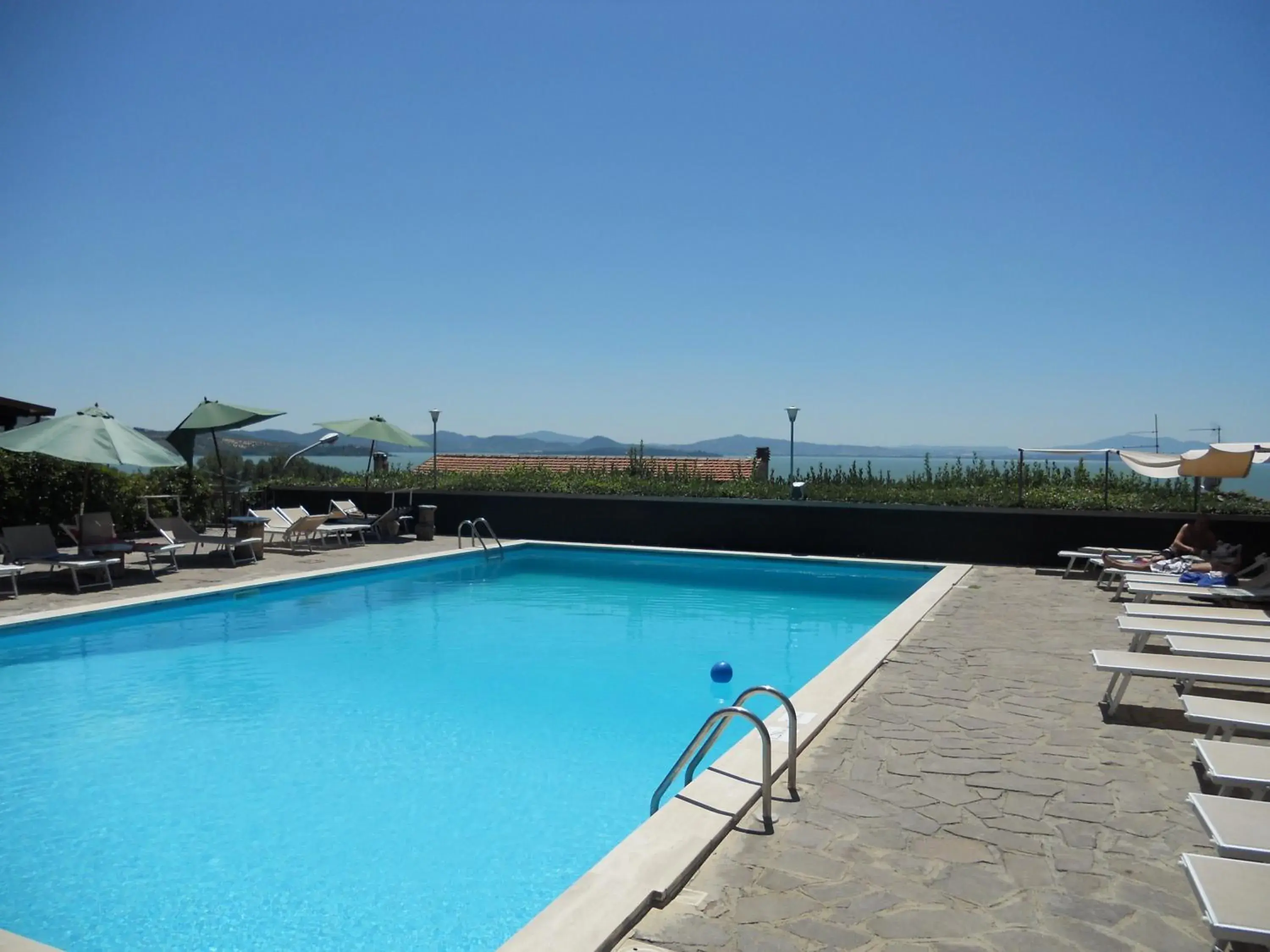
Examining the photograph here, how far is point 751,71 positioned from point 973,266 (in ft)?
24.8

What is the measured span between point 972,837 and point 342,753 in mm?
4046

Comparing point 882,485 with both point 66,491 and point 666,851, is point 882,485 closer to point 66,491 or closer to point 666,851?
point 666,851

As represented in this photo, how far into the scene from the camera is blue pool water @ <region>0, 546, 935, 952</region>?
12.4 feet

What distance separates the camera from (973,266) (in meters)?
19.2

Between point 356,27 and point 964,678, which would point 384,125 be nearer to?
point 356,27

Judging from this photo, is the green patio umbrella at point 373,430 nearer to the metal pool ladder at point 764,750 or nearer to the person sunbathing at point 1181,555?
the person sunbathing at point 1181,555

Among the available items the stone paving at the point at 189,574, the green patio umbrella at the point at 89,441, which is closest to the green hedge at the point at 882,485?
the stone paving at the point at 189,574

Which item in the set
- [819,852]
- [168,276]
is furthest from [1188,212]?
[168,276]

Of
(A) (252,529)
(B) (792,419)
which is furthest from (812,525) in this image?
(A) (252,529)

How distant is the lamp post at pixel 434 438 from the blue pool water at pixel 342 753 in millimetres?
7067

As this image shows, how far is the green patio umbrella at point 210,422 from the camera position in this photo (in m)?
12.6

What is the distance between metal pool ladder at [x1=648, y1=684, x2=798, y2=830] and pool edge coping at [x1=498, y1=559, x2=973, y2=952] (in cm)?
7

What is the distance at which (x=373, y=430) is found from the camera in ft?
50.9

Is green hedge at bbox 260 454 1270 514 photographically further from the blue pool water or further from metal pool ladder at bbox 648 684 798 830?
metal pool ladder at bbox 648 684 798 830
